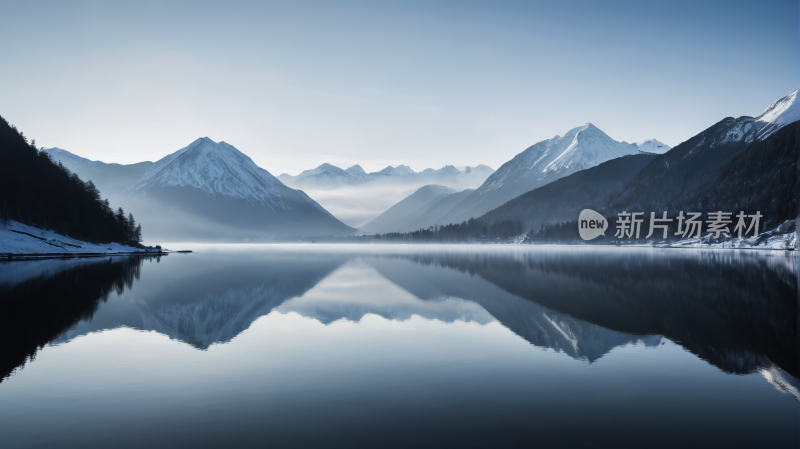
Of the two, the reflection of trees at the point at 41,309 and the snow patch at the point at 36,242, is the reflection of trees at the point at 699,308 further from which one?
the snow patch at the point at 36,242

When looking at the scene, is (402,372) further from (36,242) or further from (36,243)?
(36,242)

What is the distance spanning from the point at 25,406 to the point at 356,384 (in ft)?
37.4

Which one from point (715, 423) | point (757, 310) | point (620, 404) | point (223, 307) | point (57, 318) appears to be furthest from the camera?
point (223, 307)

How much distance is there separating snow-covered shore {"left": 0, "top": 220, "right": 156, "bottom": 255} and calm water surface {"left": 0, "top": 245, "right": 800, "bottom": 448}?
346ft

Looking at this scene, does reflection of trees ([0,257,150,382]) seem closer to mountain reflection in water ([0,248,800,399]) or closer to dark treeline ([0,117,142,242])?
mountain reflection in water ([0,248,800,399])

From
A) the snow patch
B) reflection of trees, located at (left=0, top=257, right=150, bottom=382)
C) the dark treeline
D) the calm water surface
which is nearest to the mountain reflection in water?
reflection of trees, located at (left=0, top=257, right=150, bottom=382)

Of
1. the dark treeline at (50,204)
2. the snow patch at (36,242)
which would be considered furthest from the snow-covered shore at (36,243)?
the dark treeline at (50,204)

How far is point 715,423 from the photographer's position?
52.5 feet

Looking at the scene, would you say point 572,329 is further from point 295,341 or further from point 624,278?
point 624,278

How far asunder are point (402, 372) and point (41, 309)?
33.0 meters

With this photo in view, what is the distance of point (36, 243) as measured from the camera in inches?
5512

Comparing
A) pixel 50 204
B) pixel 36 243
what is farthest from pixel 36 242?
pixel 50 204

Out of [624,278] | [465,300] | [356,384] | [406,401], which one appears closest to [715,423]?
[406,401]

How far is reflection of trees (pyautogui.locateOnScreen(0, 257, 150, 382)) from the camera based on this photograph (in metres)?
25.7
